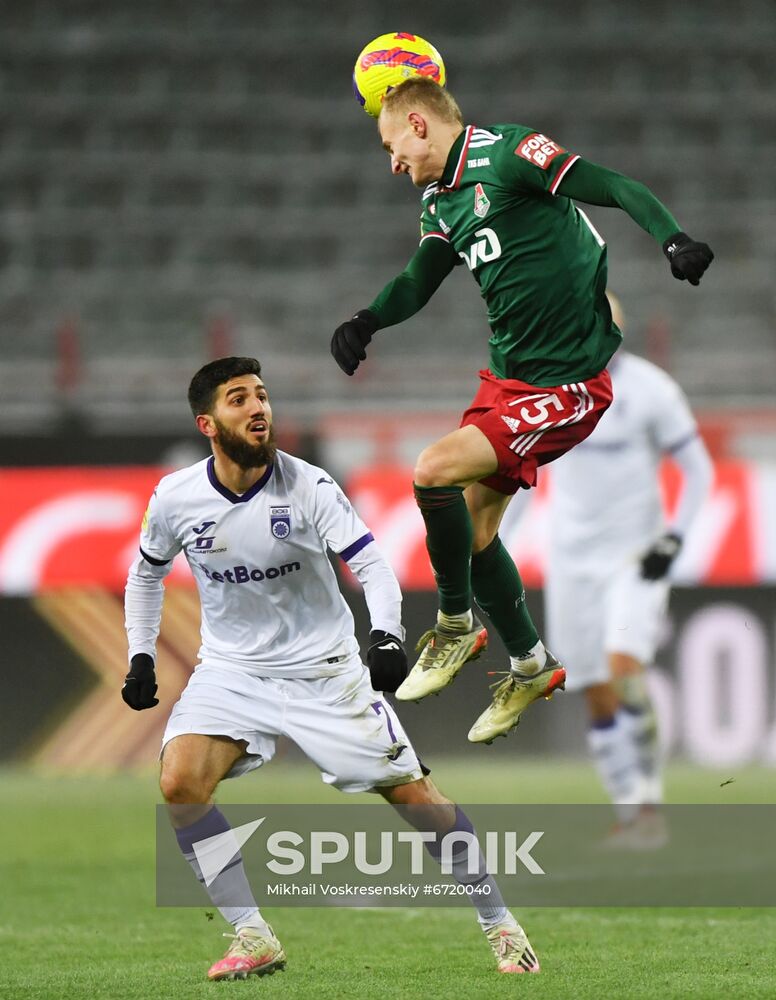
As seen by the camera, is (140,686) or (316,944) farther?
(316,944)

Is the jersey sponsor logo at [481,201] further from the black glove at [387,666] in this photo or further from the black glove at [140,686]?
the black glove at [140,686]

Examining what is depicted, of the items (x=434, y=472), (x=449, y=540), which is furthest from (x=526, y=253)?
(x=449, y=540)

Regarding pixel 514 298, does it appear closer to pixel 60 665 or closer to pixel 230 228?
pixel 60 665

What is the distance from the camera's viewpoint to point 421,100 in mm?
4746

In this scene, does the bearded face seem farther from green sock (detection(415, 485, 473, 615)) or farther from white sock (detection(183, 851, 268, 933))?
white sock (detection(183, 851, 268, 933))

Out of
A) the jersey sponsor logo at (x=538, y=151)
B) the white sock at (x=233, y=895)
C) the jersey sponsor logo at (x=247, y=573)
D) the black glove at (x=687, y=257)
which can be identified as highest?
the jersey sponsor logo at (x=538, y=151)

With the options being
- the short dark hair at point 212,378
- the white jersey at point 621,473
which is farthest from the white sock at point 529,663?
the white jersey at point 621,473

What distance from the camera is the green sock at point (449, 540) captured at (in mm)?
4789

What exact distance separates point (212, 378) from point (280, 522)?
20.2 inches

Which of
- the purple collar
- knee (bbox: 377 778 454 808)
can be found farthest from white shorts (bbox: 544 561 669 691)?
the purple collar

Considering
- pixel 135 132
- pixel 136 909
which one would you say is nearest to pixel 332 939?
pixel 136 909

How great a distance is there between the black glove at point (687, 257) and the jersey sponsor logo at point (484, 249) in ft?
2.32

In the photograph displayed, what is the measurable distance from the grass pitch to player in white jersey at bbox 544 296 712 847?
120 cm

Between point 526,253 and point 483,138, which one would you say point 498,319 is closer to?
point 526,253
